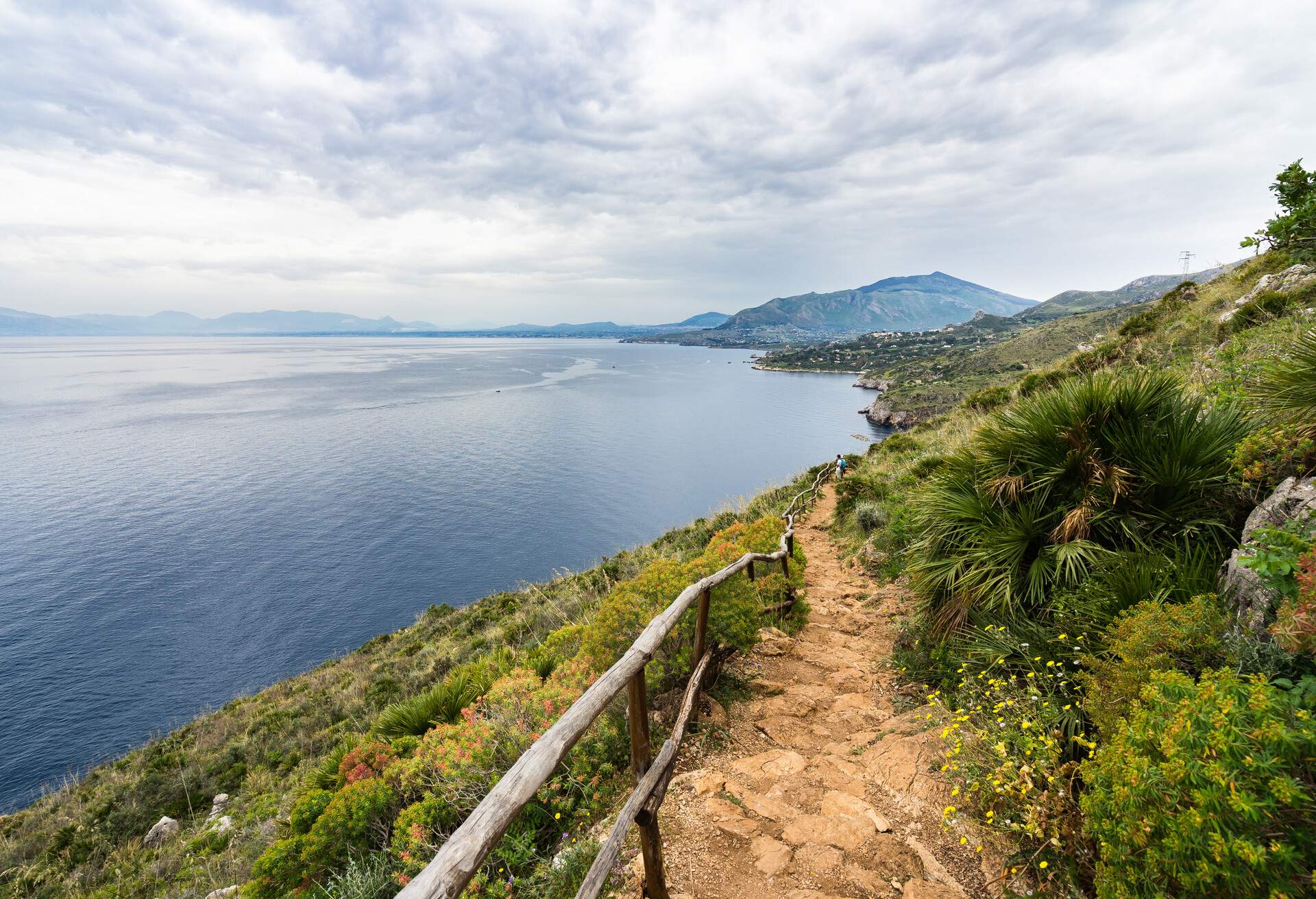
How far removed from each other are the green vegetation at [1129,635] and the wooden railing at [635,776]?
5.58 ft

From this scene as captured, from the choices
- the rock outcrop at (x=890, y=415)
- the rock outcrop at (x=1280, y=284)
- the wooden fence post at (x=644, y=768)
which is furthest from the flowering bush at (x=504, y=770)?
the rock outcrop at (x=890, y=415)

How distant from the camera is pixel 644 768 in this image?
326 centimetres

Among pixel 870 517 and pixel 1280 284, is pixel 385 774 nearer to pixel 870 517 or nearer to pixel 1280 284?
pixel 870 517

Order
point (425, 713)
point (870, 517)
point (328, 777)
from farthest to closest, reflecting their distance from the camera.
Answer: point (870, 517) < point (425, 713) < point (328, 777)

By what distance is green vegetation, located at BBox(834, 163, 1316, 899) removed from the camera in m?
1.70

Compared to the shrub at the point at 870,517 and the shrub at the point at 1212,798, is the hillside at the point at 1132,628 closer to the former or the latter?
the shrub at the point at 1212,798

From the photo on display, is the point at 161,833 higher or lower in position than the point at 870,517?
lower

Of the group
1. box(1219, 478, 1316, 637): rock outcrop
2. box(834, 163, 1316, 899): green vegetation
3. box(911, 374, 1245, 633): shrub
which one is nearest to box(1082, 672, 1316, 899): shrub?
box(834, 163, 1316, 899): green vegetation

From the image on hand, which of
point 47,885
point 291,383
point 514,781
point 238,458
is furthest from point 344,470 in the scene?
point 291,383

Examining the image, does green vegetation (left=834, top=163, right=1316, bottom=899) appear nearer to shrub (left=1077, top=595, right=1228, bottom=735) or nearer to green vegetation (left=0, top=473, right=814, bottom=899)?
shrub (left=1077, top=595, right=1228, bottom=735)

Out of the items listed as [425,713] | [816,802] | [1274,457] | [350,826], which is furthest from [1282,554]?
[425,713]

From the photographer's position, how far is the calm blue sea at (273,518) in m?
23.6

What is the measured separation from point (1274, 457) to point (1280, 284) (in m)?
9.65

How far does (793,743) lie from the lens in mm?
4332
